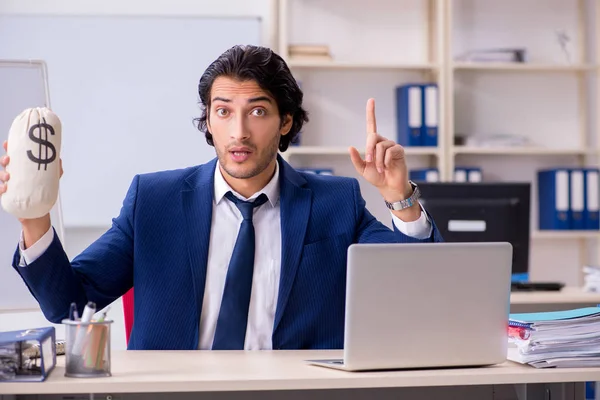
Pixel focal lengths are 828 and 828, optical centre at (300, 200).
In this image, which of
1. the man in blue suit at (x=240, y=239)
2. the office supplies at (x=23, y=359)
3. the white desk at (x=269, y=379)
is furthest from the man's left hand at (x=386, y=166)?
the office supplies at (x=23, y=359)

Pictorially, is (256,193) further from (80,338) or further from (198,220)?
(80,338)

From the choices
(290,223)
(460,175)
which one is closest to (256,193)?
(290,223)

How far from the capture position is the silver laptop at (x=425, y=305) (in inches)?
55.5

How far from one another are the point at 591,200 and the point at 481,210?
1.51 metres

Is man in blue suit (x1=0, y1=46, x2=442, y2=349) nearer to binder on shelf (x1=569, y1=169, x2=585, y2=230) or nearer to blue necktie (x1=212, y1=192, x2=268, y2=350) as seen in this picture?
blue necktie (x1=212, y1=192, x2=268, y2=350)

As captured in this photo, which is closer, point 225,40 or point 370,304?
point 370,304

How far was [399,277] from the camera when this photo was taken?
1.42 metres

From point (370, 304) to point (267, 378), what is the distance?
0.22 meters

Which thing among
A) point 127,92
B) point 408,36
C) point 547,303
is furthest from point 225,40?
point 547,303

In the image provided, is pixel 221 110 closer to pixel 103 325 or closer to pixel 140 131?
pixel 103 325

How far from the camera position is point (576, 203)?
4.33 meters

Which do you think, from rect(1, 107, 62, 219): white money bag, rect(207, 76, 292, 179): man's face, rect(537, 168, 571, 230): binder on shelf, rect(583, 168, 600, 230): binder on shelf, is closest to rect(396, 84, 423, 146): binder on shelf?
rect(537, 168, 571, 230): binder on shelf

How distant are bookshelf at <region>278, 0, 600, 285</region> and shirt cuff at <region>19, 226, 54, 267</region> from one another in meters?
2.74

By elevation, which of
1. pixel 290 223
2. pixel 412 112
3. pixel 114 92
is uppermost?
pixel 114 92
